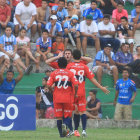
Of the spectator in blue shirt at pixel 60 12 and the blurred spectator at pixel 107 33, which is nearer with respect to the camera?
the blurred spectator at pixel 107 33

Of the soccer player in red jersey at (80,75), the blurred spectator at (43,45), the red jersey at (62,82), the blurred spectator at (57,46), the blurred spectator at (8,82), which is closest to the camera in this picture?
the red jersey at (62,82)

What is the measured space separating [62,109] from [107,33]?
8260mm

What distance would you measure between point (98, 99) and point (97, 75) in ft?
3.55

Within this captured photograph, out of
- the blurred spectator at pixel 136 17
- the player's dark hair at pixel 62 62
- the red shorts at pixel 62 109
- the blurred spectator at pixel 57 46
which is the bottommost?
the red shorts at pixel 62 109

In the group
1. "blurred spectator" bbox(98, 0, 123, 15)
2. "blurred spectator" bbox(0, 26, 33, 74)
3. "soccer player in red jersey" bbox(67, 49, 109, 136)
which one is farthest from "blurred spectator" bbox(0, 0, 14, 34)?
"soccer player in red jersey" bbox(67, 49, 109, 136)

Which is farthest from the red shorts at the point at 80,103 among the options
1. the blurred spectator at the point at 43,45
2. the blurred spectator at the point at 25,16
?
the blurred spectator at the point at 25,16

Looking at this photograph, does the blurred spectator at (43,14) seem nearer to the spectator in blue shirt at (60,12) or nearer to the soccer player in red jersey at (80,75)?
the spectator in blue shirt at (60,12)

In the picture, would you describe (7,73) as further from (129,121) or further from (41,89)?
(129,121)

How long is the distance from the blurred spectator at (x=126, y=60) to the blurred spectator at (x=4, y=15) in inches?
161

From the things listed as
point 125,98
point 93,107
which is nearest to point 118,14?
point 125,98

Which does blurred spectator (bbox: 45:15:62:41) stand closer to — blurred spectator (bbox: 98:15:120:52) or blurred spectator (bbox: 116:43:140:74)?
blurred spectator (bbox: 98:15:120:52)

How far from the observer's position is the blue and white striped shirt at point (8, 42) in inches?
695

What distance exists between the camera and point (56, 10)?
1966cm

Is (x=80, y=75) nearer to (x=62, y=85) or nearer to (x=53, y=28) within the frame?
(x=62, y=85)
